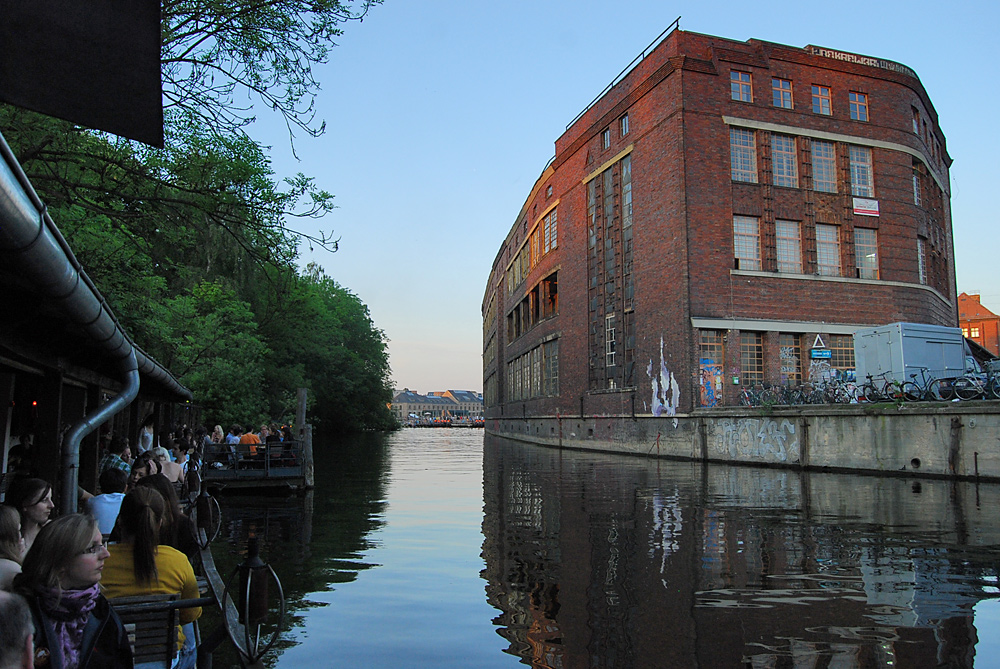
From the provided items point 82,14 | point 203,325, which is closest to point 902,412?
point 82,14

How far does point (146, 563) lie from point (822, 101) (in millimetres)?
36129

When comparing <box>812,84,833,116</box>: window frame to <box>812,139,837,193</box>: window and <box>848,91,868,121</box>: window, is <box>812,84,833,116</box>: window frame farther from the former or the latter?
Result: <box>812,139,837,193</box>: window

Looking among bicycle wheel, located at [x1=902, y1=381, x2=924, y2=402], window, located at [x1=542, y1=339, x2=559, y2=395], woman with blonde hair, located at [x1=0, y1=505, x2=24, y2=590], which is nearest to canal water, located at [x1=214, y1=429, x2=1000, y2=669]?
woman with blonde hair, located at [x1=0, y1=505, x2=24, y2=590]

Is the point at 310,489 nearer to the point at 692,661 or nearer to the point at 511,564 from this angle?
the point at 511,564

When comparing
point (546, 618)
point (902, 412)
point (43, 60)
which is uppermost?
point (43, 60)

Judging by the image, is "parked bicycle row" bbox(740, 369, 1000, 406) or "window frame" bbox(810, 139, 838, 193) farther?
"window frame" bbox(810, 139, 838, 193)

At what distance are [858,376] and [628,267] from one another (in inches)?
539

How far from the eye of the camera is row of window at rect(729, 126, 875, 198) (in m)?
33.0

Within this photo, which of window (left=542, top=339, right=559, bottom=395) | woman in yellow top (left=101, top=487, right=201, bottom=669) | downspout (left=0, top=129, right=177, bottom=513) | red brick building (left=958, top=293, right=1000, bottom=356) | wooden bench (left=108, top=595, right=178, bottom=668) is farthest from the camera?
red brick building (left=958, top=293, right=1000, bottom=356)

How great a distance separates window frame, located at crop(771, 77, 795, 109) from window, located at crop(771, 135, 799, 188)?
57.0 inches

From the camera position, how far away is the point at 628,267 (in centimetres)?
3688

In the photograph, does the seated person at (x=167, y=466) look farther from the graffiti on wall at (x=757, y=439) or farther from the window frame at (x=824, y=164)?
the window frame at (x=824, y=164)

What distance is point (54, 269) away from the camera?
481 cm

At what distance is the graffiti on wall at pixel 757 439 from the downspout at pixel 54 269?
21058mm
